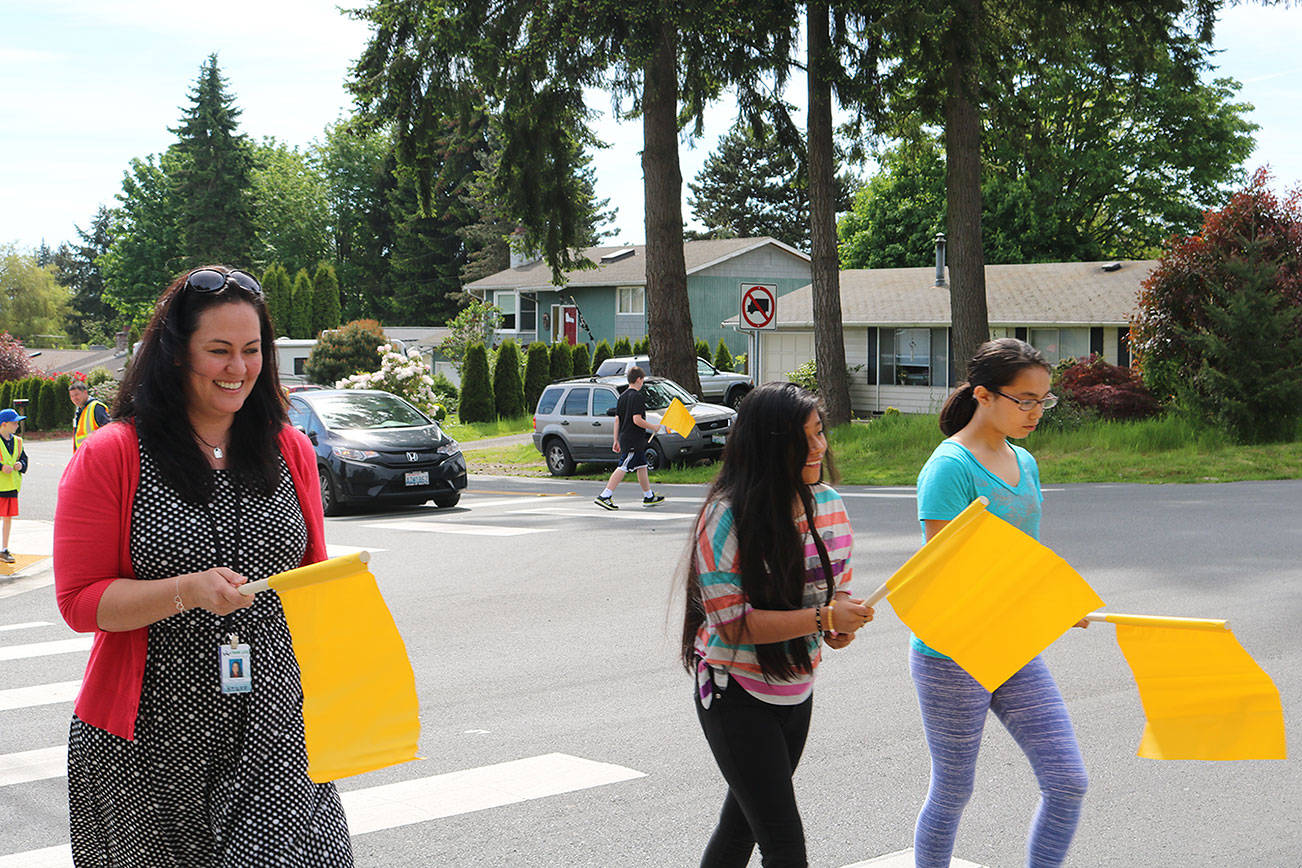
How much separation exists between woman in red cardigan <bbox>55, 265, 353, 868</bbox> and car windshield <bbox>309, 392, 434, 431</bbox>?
633 inches

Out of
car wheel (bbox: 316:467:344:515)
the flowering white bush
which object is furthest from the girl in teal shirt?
the flowering white bush

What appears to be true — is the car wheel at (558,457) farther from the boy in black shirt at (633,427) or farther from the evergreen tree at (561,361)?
the evergreen tree at (561,361)

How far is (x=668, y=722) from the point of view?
6.52 meters

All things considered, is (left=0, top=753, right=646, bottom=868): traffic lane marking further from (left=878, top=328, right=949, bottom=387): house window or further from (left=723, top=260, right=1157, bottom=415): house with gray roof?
(left=878, top=328, right=949, bottom=387): house window

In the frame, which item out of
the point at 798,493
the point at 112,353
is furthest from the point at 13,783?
the point at 112,353

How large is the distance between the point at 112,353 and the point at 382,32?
74.8 m

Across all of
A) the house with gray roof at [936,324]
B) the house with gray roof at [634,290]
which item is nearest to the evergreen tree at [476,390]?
the house with gray roof at [936,324]

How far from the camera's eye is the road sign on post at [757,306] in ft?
75.0

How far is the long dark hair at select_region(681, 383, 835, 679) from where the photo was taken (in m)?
3.28

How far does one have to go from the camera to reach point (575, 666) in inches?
310

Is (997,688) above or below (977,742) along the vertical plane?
above

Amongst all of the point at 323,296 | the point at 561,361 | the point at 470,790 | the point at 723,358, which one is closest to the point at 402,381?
the point at 561,361

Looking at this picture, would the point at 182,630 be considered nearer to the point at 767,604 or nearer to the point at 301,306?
the point at 767,604

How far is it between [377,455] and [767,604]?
50.3ft
